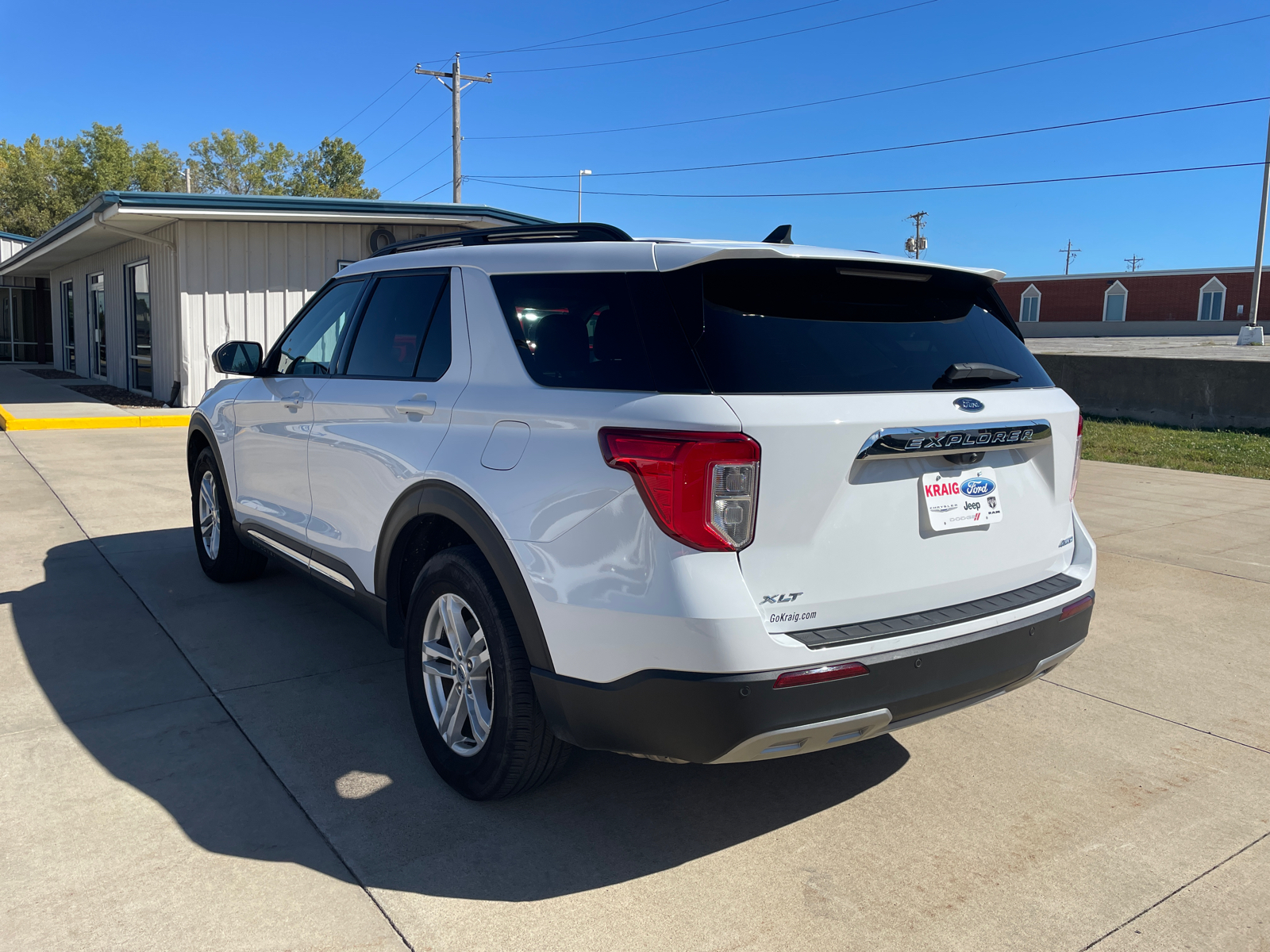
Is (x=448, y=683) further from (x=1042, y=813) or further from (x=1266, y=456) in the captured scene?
(x=1266, y=456)

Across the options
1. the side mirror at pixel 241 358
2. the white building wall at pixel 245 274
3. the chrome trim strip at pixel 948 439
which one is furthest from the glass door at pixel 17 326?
the chrome trim strip at pixel 948 439

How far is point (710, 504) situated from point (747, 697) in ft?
1.62

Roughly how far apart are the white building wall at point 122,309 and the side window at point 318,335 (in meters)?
13.1

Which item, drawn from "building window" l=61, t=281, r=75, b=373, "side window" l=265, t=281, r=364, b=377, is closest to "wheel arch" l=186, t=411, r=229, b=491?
"side window" l=265, t=281, r=364, b=377

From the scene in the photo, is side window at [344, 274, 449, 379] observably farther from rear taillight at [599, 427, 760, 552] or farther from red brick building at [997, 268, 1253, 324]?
red brick building at [997, 268, 1253, 324]

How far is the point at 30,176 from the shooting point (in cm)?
6088

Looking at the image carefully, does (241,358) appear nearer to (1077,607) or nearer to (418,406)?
(418,406)

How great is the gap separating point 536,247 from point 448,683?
152 centimetres

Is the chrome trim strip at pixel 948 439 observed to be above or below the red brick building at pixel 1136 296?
below

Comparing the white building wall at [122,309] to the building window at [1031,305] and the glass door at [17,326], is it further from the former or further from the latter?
the building window at [1031,305]

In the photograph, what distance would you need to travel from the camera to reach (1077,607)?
3.14 m

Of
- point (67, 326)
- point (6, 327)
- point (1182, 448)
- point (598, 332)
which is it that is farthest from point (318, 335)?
point (6, 327)

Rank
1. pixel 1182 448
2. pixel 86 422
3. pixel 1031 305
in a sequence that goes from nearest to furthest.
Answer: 1. pixel 1182 448
2. pixel 86 422
3. pixel 1031 305

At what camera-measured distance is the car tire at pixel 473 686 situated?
2.93m
